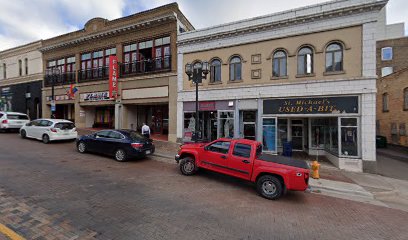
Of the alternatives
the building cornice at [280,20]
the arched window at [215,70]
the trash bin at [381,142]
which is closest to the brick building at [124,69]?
the building cornice at [280,20]

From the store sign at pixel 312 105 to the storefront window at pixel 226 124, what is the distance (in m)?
2.24

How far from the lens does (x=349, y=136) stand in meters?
9.89

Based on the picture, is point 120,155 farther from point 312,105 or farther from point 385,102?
point 385,102

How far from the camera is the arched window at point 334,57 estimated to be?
10.2 metres

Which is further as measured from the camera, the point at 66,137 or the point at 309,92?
the point at 66,137

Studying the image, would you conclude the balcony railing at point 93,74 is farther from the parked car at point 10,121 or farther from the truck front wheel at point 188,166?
the truck front wheel at point 188,166

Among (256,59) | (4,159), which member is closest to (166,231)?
(4,159)

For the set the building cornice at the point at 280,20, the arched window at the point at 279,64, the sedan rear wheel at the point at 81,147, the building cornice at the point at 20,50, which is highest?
the building cornice at the point at 20,50

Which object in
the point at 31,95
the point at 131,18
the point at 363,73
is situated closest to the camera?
the point at 363,73

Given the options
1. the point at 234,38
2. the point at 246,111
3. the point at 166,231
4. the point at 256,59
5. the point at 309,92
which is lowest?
the point at 166,231

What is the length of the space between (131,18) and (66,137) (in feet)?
35.9

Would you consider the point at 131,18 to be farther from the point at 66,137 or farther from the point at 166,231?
the point at 166,231

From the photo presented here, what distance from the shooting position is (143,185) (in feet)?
20.2

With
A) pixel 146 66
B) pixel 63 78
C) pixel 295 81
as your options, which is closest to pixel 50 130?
pixel 146 66
